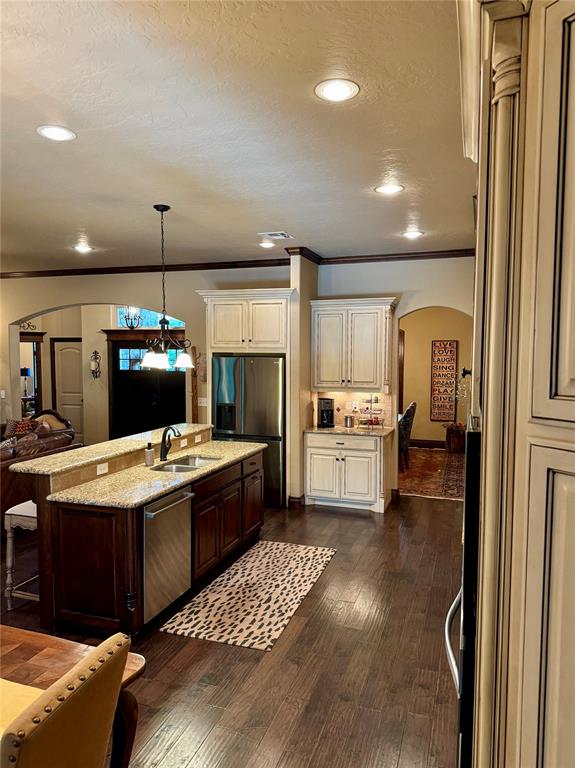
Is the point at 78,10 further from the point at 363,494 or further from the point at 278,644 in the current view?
the point at 363,494

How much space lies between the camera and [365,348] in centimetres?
600

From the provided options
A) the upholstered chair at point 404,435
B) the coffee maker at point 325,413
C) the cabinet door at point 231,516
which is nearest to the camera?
the cabinet door at point 231,516

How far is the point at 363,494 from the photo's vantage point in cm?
588

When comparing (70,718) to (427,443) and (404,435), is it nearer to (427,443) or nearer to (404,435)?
(404,435)

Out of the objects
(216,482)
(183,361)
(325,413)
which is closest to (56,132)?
(183,361)

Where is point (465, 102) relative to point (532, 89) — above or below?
above

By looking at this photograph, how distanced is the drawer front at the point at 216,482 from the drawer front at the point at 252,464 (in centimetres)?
11

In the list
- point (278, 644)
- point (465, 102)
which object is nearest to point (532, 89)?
point (465, 102)

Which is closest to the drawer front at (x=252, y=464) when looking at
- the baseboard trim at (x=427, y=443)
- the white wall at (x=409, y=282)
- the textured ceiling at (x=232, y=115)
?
the textured ceiling at (x=232, y=115)

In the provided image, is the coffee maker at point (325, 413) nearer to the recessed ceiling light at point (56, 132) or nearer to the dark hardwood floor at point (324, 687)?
the dark hardwood floor at point (324, 687)

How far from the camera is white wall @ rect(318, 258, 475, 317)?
232 inches

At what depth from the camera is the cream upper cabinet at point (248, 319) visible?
594 cm

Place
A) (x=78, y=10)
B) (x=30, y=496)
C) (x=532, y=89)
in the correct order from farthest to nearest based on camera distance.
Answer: (x=30, y=496), (x=78, y=10), (x=532, y=89)

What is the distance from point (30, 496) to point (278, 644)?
236cm
